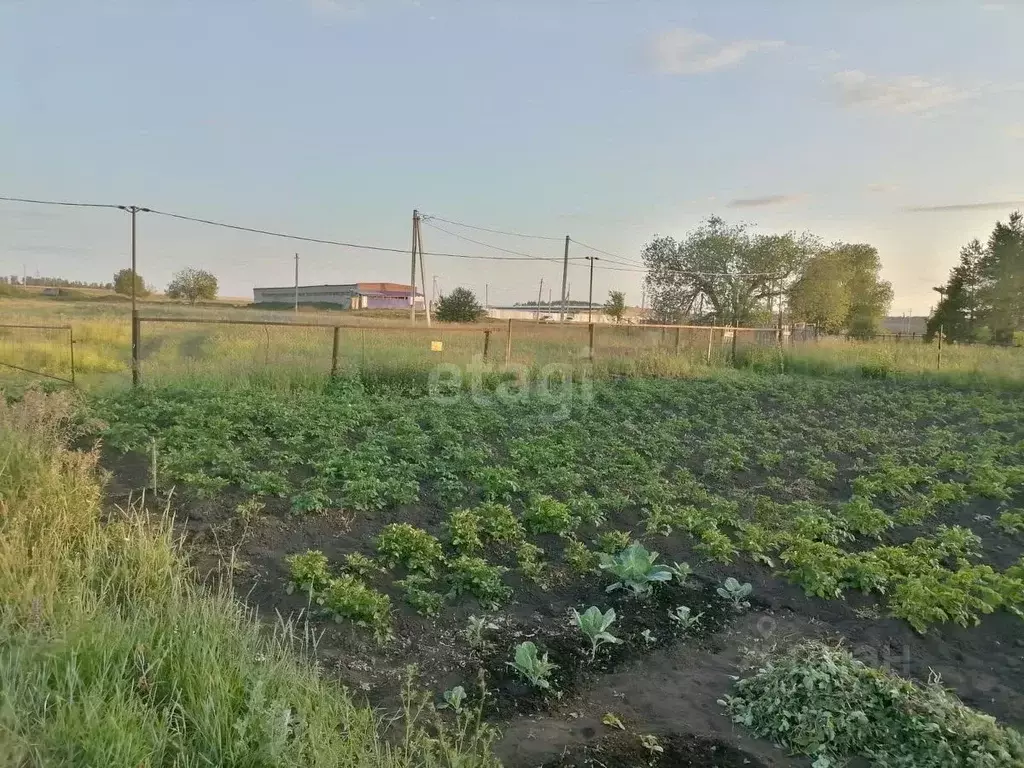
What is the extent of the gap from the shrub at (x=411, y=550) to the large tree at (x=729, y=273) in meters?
38.6

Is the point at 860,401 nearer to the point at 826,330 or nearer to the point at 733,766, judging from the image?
the point at 733,766

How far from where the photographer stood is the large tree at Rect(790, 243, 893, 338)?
41500 millimetres

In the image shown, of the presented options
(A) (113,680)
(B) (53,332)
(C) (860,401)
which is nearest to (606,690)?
(A) (113,680)

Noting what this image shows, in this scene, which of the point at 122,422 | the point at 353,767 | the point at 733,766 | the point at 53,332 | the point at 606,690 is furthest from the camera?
the point at 53,332

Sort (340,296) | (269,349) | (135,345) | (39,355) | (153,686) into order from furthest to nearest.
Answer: (340,296) < (269,349) < (39,355) < (135,345) < (153,686)

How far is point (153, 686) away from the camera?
106 inches

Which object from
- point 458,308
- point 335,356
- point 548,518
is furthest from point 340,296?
point 548,518

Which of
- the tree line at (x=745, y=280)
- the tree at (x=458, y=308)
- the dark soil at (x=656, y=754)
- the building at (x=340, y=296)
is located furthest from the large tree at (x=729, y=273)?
the dark soil at (x=656, y=754)

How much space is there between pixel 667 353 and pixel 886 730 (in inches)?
591

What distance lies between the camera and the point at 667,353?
17.7 metres

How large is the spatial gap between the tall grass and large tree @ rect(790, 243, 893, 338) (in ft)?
133

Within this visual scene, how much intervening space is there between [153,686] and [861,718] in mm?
3101

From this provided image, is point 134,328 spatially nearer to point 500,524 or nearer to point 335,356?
point 335,356

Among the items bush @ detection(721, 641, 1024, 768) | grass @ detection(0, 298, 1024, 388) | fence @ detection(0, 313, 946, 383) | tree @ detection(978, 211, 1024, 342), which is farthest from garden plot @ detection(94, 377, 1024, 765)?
tree @ detection(978, 211, 1024, 342)
